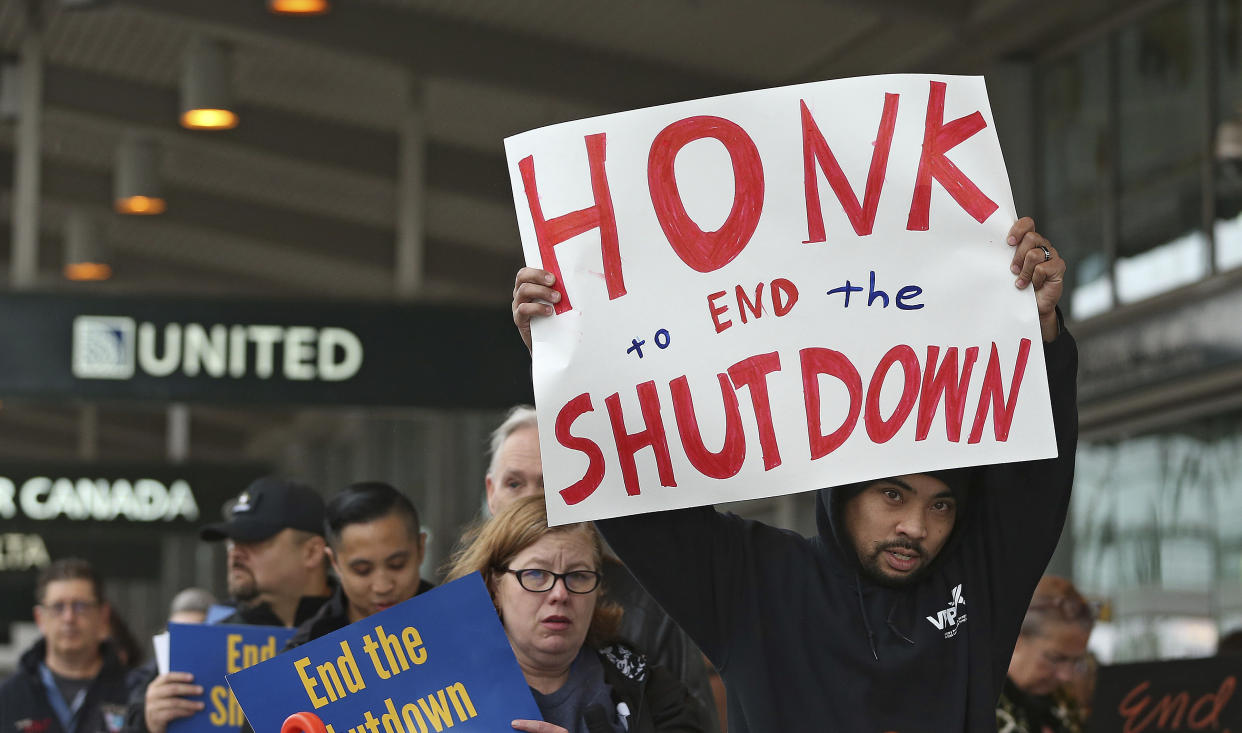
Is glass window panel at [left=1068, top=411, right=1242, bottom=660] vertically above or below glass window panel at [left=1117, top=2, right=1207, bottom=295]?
below

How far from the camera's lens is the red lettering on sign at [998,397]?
299cm

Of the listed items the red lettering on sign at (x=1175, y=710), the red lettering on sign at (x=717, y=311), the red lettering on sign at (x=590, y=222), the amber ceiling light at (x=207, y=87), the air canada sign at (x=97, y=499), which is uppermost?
the amber ceiling light at (x=207, y=87)

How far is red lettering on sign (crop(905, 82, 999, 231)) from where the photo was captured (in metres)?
3.10

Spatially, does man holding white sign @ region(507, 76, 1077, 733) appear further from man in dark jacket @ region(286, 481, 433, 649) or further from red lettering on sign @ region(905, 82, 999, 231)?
man in dark jacket @ region(286, 481, 433, 649)

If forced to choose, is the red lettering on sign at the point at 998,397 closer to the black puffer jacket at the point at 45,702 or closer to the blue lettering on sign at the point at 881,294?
the blue lettering on sign at the point at 881,294

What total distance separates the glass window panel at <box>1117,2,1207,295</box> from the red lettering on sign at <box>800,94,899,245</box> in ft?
23.6

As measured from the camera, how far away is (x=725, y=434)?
3.04m

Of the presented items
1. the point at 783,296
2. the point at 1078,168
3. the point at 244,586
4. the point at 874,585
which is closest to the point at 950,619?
the point at 874,585

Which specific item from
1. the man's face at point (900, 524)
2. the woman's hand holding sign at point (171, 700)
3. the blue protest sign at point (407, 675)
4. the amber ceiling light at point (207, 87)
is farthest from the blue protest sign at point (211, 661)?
the amber ceiling light at point (207, 87)

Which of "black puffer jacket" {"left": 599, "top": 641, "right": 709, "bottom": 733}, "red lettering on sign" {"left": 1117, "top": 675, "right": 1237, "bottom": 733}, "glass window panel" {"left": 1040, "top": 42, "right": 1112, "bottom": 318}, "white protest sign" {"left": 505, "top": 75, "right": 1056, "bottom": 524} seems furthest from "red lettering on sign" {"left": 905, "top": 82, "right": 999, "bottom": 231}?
"glass window panel" {"left": 1040, "top": 42, "right": 1112, "bottom": 318}

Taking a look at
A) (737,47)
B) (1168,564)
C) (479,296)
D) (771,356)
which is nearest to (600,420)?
(771,356)

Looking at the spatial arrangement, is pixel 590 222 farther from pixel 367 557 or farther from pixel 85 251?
pixel 85 251

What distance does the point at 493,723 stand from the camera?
10.1 ft

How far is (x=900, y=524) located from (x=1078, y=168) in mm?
9057
